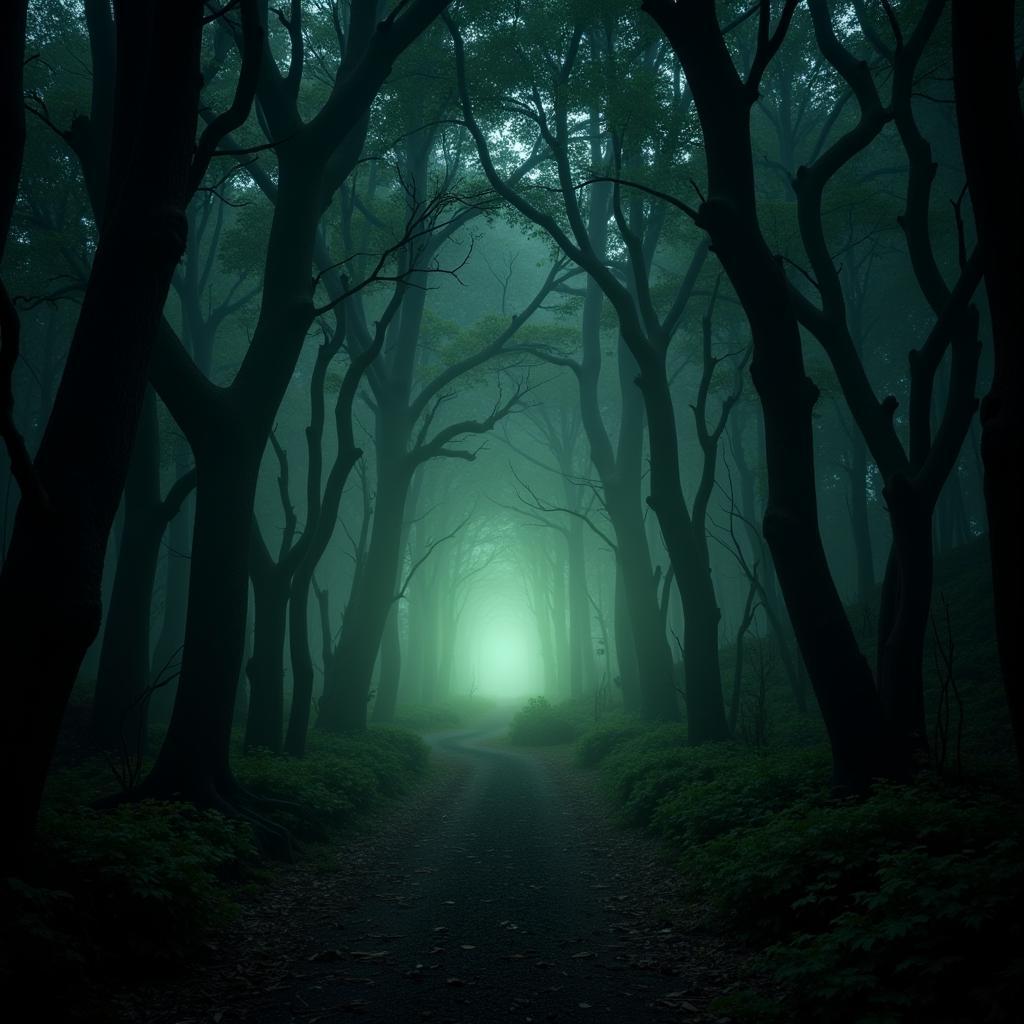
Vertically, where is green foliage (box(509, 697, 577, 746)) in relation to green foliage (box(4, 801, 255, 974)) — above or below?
below

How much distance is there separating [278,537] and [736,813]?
3710cm

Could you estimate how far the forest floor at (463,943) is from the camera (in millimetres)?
4273

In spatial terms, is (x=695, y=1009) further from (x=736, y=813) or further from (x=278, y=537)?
(x=278, y=537)

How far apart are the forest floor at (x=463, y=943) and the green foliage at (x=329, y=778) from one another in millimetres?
493

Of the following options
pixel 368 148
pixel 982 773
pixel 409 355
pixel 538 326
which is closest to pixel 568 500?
pixel 538 326

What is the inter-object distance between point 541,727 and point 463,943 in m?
18.7

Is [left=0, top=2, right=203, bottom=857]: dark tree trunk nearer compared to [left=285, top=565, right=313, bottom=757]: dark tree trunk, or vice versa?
[left=0, top=2, right=203, bottom=857]: dark tree trunk

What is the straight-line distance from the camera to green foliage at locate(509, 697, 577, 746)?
23453 mm

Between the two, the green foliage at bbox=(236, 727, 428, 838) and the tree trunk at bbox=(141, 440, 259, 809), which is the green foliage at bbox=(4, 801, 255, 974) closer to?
the tree trunk at bbox=(141, 440, 259, 809)

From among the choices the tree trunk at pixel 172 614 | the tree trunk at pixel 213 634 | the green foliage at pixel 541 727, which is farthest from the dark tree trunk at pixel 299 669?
the green foliage at pixel 541 727

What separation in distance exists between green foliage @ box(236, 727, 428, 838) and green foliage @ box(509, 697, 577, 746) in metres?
8.41

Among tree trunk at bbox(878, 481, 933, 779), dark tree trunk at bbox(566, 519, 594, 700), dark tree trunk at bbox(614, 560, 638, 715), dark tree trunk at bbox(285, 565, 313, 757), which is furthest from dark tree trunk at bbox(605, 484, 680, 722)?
dark tree trunk at bbox(566, 519, 594, 700)

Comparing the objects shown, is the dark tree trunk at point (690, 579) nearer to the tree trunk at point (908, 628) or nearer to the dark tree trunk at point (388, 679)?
the tree trunk at point (908, 628)

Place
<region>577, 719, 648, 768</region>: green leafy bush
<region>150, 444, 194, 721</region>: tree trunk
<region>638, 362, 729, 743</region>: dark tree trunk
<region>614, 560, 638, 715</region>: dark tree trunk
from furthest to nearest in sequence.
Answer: <region>614, 560, 638, 715</region>: dark tree trunk
<region>150, 444, 194, 721</region>: tree trunk
<region>577, 719, 648, 768</region>: green leafy bush
<region>638, 362, 729, 743</region>: dark tree trunk
